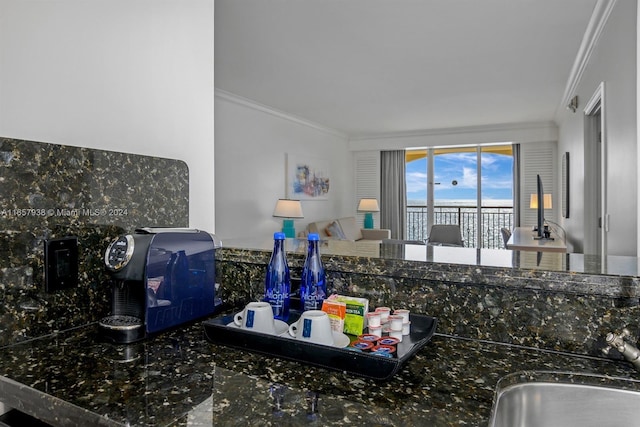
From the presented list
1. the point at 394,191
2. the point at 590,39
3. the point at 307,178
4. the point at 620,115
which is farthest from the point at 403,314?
the point at 394,191

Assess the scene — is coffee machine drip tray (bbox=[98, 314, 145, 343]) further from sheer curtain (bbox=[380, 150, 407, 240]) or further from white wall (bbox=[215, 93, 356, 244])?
sheer curtain (bbox=[380, 150, 407, 240])

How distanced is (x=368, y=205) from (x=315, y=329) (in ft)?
22.9

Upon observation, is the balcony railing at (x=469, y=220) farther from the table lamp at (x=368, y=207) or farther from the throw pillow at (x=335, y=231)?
the throw pillow at (x=335, y=231)

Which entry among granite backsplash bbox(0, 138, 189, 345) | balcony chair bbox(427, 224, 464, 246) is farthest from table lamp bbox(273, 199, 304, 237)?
granite backsplash bbox(0, 138, 189, 345)

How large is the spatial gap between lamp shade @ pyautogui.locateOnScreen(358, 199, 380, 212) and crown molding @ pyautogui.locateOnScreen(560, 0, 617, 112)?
3.84 m

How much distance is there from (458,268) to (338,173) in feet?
22.5

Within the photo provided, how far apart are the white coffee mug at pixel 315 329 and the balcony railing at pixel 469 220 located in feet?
23.6

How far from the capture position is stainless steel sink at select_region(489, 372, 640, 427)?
78 centimetres

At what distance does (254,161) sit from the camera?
5465 millimetres

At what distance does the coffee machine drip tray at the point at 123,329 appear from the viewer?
3.30 feet

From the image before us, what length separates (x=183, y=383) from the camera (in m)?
0.79

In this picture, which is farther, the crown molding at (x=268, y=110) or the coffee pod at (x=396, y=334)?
the crown molding at (x=268, y=110)

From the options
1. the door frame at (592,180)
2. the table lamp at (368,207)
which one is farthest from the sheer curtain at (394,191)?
the door frame at (592,180)

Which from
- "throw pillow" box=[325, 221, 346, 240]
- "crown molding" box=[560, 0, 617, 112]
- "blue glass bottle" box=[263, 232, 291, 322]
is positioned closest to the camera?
"blue glass bottle" box=[263, 232, 291, 322]
